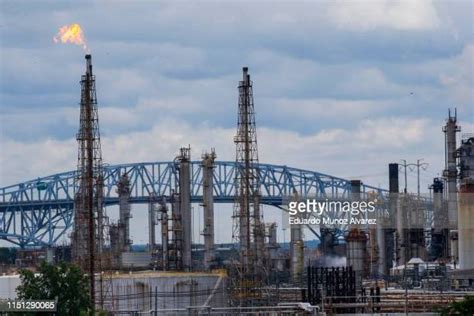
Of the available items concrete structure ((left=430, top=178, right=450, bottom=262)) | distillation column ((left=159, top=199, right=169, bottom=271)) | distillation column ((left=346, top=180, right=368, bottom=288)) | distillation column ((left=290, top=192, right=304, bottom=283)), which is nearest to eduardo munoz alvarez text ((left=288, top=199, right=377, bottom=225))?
distillation column ((left=290, top=192, right=304, bottom=283))

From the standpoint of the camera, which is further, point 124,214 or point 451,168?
point 124,214

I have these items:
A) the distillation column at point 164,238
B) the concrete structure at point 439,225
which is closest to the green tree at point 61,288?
the distillation column at point 164,238

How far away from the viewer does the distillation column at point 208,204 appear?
329 feet

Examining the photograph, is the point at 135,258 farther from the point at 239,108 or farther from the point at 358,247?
the point at 239,108

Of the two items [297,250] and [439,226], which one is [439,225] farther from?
[297,250]

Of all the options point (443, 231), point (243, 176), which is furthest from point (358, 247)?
point (243, 176)

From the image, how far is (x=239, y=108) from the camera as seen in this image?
7781 centimetres

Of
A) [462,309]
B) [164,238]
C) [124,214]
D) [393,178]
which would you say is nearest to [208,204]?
[164,238]

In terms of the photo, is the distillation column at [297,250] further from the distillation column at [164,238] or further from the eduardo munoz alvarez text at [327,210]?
the distillation column at [164,238]

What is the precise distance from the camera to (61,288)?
175ft

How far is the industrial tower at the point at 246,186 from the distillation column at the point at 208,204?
58.4 ft

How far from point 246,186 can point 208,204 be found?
22983 mm

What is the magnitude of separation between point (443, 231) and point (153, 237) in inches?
1106

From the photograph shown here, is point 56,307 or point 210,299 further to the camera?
point 210,299
